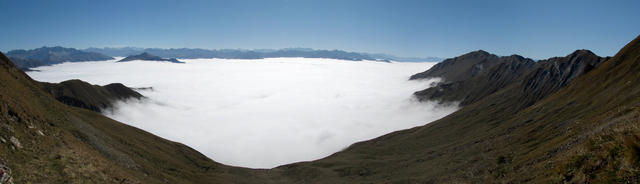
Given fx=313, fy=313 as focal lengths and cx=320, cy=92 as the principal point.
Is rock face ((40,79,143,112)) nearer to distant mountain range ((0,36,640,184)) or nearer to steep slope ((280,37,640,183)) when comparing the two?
distant mountain range ((0,36,640,184))

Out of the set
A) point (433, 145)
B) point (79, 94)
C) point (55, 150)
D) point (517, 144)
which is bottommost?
point (433, 145)

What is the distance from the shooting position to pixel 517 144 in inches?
2672

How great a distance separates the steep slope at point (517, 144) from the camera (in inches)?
1231

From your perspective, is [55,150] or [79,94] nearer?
[55,150]

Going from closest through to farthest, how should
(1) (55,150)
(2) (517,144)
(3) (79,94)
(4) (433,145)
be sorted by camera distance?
(1) (55,150) → (2) (517,144) → (4) (433,145) → (3) (79,94)

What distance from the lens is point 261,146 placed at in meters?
190

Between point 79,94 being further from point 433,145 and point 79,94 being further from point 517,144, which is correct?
point 517,144

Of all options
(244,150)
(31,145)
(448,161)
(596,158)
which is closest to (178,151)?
(31,145)

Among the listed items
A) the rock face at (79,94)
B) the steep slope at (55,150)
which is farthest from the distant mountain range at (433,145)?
the rock face at (79,94)

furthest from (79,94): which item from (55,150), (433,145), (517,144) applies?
Answer: (517,144)

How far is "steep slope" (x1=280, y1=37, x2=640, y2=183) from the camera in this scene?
31266mm

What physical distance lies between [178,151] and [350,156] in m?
60.1

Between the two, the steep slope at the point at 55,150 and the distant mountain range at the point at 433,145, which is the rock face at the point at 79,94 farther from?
the steep slope at the point at 55,150

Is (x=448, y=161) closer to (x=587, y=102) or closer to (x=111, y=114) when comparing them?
(x=587, y=102)
